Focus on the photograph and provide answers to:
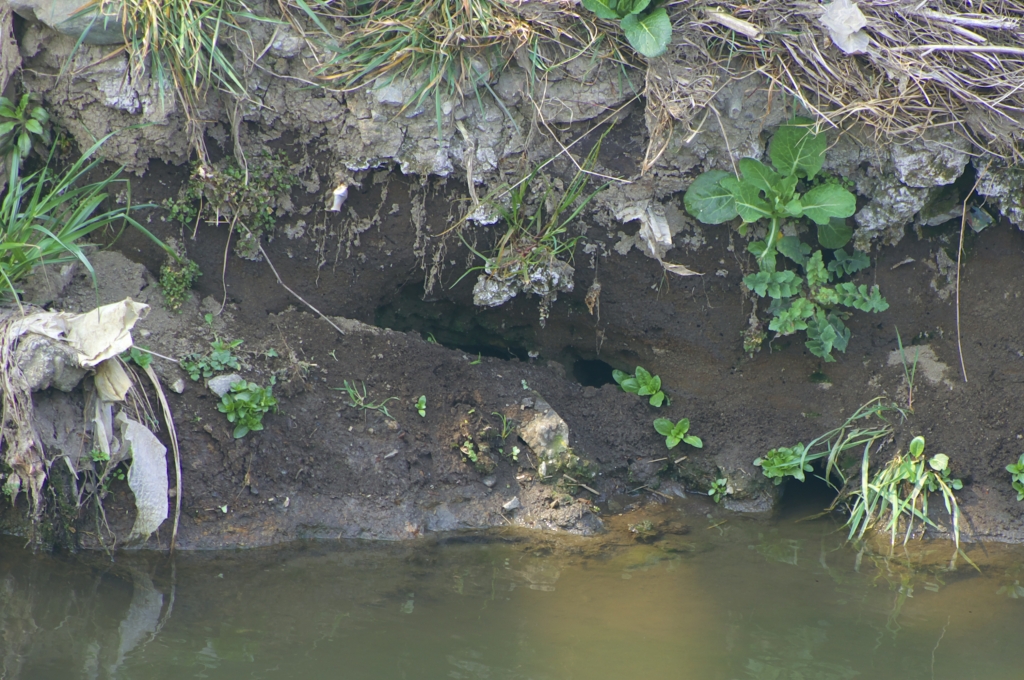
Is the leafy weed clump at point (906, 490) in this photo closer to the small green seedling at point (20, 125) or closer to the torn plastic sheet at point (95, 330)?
the torn plastic sheet at point (95, 330)

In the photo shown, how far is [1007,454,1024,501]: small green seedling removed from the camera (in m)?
3.15

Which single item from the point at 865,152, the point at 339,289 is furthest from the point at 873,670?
the point at 339,289

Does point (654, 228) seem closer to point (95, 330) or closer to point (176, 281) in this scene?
point (176, 281)

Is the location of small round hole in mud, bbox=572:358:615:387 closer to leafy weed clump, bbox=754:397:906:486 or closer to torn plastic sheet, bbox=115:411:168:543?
leafy weed clump, bbox=754:397:906:486

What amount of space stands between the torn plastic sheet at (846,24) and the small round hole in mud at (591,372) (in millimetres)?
1625

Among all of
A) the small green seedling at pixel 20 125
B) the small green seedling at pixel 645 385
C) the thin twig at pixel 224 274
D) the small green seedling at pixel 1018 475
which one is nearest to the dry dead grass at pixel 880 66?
the small green seedling at pixel 645 385

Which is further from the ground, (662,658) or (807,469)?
(807,469)

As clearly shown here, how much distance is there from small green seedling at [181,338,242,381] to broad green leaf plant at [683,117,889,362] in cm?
179

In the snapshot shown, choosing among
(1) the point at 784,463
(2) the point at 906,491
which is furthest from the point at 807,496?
(2) the point at 906,491

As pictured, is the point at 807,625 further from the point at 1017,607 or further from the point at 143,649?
the point at 143,649

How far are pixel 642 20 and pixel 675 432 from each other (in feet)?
5.25

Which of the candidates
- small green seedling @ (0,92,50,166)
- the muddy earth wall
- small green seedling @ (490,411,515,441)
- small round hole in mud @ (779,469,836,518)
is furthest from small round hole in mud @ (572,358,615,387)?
small green seedling @ (0,92,50,166)

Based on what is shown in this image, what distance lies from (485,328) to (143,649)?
1.81m

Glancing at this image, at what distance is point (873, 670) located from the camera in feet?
7.93
